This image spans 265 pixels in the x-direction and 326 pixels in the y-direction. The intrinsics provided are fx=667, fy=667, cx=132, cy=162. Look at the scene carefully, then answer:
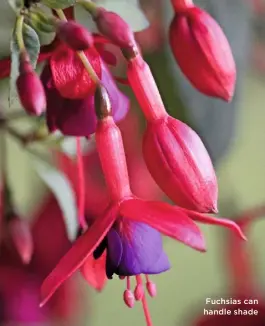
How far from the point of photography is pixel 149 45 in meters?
0.86

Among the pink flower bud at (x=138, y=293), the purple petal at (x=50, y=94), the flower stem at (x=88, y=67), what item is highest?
the flower stem at (x=88, y=67)

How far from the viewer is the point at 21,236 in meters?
0.88

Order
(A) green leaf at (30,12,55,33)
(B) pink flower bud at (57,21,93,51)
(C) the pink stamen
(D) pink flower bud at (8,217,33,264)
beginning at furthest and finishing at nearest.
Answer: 1. (D) pink flower bud at (8,217,33,264)
2. (C) the pink stamen
3. (A) green leaf at (30,12,55,33)
4. (B) pink flower bud at (57,21,93,51)

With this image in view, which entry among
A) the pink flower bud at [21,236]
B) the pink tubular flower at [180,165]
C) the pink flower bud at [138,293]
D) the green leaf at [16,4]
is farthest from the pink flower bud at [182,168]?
the pink flower bud at [21,236]

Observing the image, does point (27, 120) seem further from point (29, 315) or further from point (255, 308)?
point (255, 308)

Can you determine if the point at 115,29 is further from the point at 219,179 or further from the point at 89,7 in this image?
the point at 219,179

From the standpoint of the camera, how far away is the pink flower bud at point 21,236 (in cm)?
88

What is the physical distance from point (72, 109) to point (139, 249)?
0.16 m

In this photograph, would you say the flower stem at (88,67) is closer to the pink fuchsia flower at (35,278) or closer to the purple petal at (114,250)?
the purple petal at (114,250)

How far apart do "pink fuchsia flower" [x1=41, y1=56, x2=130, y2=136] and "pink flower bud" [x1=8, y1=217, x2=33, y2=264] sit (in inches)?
9.6

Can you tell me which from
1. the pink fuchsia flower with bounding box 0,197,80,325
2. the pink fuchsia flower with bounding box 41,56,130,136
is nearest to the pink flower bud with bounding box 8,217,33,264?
the pink fuchsia flower with bounding box 0,197,80,325

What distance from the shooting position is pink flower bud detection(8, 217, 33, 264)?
2.89ft

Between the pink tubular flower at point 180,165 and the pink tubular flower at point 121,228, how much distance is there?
1 centimetres

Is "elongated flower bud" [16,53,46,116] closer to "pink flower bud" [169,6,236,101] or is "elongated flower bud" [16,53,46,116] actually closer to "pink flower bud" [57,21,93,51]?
"pink flower bud" [57,21,93,51]
